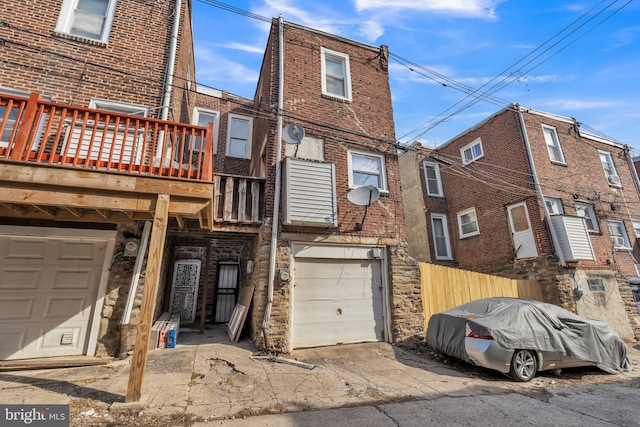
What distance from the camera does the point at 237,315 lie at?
728 cm

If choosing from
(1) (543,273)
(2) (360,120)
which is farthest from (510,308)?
(2) (360,120)

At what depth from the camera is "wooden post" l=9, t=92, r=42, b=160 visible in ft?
12.6

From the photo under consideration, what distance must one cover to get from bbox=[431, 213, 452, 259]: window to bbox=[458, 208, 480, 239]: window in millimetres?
717

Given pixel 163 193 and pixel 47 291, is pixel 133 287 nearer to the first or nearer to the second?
pixel 47 291

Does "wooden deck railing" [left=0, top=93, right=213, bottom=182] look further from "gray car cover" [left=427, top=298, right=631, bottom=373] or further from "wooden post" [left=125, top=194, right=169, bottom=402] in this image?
"gray car cover" [left=427, top=298, right=631, bottom=373]

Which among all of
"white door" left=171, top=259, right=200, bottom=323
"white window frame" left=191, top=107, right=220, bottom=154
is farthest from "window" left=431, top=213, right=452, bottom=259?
"white window frame" left=191, top=107, right=220, bottom=154

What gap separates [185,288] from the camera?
10.1 m

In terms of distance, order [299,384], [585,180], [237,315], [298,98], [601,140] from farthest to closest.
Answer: [601,140] < [585,180] < [298,98] < [237,315] < [299,384]

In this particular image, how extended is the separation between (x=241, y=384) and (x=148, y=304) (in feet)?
6.66

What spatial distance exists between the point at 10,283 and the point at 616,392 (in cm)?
1115

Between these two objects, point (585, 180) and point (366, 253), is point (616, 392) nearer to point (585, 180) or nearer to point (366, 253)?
point (366, 253)

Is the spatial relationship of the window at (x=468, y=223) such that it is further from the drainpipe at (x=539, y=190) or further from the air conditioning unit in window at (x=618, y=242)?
the air conditioning unit in window at (x=618, y=242)

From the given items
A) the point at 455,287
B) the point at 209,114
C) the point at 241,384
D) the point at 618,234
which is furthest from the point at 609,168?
the point at 209,114

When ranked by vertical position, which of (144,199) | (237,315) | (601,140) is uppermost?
(601,140)
